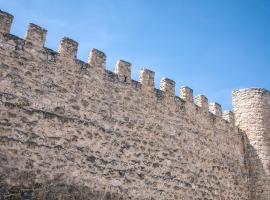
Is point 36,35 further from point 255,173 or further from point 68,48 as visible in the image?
point 255,173

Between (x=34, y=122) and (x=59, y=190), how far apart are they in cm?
142

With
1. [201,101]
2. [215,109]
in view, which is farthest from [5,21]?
[215,109]

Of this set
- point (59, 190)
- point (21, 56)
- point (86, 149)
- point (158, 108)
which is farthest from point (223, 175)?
point (21, 56)

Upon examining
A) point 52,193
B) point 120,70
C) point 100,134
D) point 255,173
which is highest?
point 120,70

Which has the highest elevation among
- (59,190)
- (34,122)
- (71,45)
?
(71,45)

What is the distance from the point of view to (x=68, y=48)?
8.82 meters

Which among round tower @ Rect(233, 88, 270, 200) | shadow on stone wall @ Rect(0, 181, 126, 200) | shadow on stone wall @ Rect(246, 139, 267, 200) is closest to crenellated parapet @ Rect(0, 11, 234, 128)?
round tower @ Rect(233, 88, 270, 200)

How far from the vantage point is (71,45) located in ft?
29.2

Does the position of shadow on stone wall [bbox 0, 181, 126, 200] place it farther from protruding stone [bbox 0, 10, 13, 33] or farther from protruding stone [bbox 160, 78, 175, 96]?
protruding stone [bbox 160, 78, 175, 96]

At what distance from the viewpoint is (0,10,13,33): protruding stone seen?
789 cm

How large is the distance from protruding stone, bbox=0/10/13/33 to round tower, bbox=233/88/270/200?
8135 mm

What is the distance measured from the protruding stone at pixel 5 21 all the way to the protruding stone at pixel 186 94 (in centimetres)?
527

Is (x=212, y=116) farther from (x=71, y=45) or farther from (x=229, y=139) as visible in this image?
(x=71, y=45)

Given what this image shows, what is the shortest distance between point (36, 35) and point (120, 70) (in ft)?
7.57
